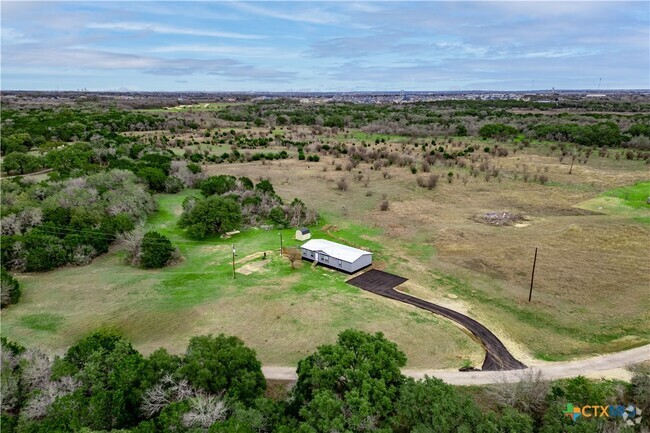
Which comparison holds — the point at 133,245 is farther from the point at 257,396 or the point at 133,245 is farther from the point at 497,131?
the point at 497,131

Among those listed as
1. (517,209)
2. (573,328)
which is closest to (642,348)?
(573,328)

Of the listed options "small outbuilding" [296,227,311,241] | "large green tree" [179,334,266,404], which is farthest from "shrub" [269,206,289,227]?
"large green tree" [179,334,266,404]

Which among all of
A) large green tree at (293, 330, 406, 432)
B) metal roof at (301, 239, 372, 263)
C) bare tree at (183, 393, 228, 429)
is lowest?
metal roof at (301, 239, 372, 263)

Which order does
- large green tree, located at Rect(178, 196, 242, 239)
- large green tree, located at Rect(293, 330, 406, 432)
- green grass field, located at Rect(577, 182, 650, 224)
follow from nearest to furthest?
large green tree, located at Rect(293, 330, 406, 432) → large green tree, located at Rect(178, 196, 242, 239) → green grass field, located at Rect(577, 182, 650, 224)

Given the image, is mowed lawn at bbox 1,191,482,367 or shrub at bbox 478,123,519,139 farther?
shrub at bbox 478,123,519,139

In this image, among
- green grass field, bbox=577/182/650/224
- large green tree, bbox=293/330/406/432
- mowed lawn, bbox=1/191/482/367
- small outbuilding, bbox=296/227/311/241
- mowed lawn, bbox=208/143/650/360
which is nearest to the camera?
large green tree, bbox=293/330/406/432

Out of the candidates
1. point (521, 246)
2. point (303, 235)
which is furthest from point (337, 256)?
point (521, 246)

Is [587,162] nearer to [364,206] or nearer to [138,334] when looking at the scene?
[364,206]

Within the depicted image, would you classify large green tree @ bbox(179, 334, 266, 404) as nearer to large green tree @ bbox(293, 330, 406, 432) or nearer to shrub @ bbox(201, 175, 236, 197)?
large green tree @ bbox(293, 330, 406, 432)
